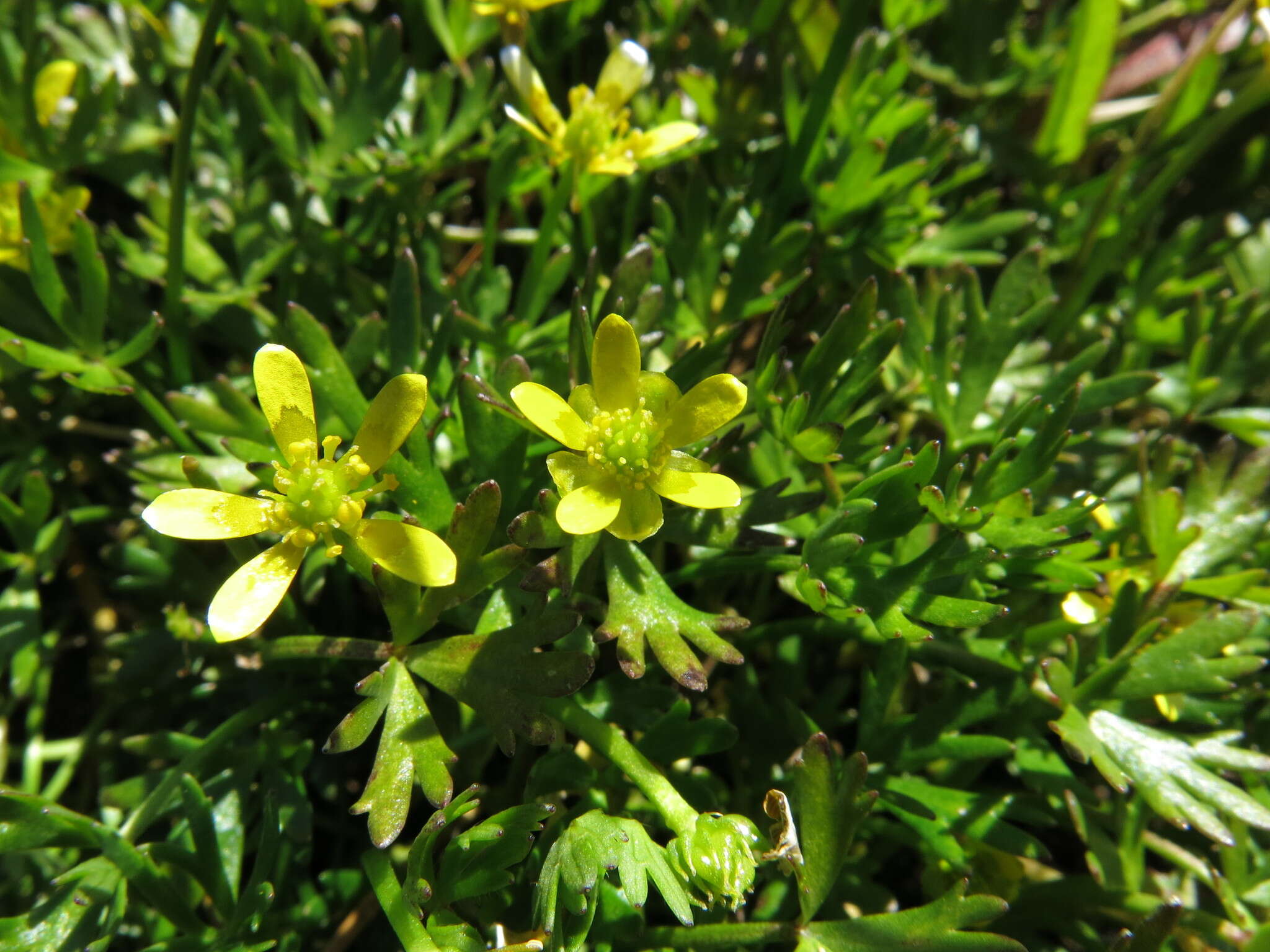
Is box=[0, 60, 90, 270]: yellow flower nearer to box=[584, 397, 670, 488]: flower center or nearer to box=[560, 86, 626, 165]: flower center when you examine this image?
box=[560, 86, 626, 165]: flower center

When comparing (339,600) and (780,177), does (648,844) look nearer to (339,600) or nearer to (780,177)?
(339,600)

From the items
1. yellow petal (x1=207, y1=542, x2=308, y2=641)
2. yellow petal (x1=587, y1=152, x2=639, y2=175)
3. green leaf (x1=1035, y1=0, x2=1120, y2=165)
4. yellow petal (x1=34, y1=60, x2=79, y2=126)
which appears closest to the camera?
yellow petal (x1=207, y1=542, x2=308, y2=641)

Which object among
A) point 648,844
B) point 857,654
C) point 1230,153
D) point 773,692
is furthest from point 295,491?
point 1230,153

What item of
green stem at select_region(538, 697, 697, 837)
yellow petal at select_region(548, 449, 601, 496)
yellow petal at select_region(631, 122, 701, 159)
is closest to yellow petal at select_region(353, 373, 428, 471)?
yellow petal at select_region(548, 449, 601, 496)

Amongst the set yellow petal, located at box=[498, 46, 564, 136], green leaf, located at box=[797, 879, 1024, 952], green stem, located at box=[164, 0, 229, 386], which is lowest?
green leaf, located at box=[797, 879, 1024, 952]

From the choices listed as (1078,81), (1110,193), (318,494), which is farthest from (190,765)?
(1078,81)

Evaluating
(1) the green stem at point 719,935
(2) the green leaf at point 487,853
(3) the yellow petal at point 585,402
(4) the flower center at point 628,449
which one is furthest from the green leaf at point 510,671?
(1) the green stem at point 719,935

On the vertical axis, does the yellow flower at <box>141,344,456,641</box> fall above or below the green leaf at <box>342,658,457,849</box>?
above
